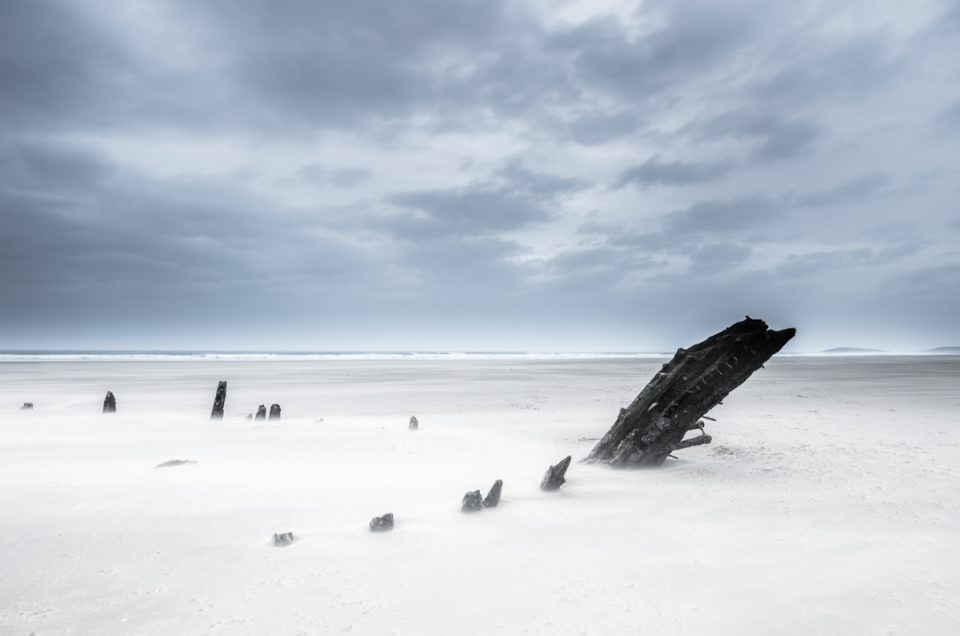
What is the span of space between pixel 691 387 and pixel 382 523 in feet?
18.0

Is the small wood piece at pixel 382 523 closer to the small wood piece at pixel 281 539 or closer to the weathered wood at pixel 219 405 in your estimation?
the small wood piece at pixel 281 539

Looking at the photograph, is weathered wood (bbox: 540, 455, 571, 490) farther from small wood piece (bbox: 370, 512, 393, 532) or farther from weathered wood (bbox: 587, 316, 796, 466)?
small wood piece (bbox: 370, 512, 393, 532)

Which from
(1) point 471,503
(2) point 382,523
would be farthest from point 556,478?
(2) point 382,523

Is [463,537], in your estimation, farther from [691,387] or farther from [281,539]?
[691,387]

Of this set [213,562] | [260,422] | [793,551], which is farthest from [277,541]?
[260,422]

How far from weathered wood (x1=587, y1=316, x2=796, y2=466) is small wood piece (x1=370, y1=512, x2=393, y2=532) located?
14.9 ft

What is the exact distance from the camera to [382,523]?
5465 mm

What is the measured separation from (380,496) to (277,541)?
1.82m

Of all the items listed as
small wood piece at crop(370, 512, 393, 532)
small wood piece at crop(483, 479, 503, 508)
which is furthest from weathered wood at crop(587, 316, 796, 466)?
small wood piece at crop(370, 512, 393, 532)

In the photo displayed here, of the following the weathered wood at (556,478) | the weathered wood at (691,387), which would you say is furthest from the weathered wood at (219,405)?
the weathered wood at (691,387)

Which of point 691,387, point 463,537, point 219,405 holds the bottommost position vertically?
point 463,537

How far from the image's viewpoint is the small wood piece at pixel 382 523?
5.45m

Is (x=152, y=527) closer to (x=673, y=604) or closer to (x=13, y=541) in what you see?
(x=13, y=541)

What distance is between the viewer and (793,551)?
5.00 m
